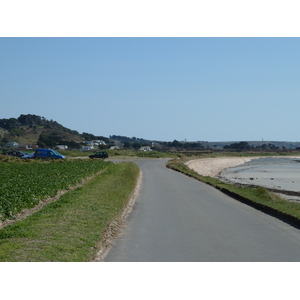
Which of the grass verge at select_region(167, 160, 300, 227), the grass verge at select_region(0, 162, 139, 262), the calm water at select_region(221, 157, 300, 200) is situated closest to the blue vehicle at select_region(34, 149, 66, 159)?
the calm water at select_region(221, 157, 300, 200)

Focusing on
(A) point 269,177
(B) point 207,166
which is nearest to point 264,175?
(A) point 269,177

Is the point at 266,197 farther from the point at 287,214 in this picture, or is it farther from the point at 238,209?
the point at 287,214

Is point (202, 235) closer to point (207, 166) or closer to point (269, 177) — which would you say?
point (269, 177)

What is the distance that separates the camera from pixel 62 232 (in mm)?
10867

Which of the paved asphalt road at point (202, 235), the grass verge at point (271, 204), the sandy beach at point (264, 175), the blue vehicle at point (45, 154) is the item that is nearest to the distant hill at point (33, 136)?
the sandy beach at point (264, 175)

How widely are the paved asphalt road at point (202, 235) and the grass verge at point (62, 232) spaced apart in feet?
2.14

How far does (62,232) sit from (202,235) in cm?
369

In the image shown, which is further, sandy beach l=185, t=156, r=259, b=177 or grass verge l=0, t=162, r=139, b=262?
sandy beach l=185, t=156, r=259, b=177

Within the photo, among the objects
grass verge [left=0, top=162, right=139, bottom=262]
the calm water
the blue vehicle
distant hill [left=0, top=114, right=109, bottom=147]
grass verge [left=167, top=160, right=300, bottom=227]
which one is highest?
distant hill [left=0, top=114, right=109, bottom=147]

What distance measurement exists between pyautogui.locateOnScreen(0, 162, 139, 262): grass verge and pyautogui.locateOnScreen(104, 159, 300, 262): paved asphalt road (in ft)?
2.14

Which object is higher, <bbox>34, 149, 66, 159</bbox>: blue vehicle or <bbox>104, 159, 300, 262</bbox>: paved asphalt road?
<bbox>34, 149, 66, 159</bbox>: blue vehicle

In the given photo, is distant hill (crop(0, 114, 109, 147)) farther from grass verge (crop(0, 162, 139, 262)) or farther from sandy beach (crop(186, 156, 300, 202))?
grass verge (crop(0, 162, 139, 262))

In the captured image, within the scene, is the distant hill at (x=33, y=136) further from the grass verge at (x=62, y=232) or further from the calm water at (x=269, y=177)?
the grass verge at (x=62, y=232)

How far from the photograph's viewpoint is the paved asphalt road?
31.1 feet
